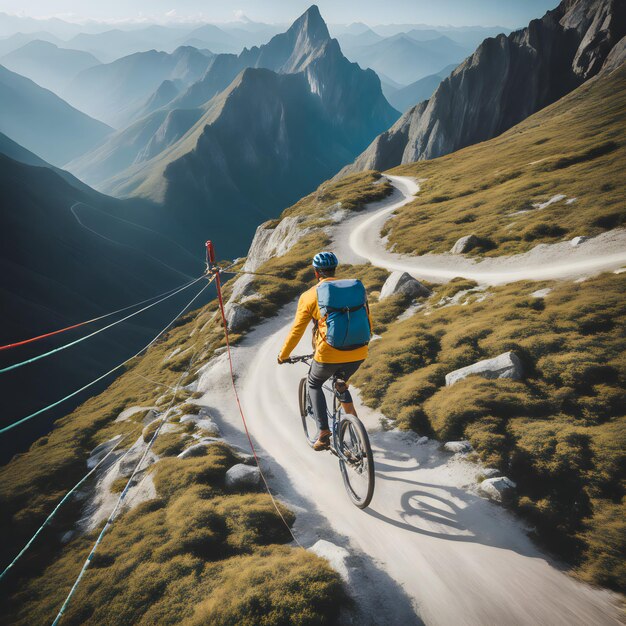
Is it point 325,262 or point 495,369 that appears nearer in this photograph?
point 325,262

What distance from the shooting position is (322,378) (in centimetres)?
824

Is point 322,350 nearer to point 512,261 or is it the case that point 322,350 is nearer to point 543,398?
point 543,398

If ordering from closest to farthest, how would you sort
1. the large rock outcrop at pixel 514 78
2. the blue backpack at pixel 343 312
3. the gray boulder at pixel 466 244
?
the blue backpack at pixel 343 312, the gray boulder at pixel 466 244, the large rock outcrop at pixel 514 78

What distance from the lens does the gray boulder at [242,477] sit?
388 inches

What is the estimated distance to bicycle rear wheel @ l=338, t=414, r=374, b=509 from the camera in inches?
284

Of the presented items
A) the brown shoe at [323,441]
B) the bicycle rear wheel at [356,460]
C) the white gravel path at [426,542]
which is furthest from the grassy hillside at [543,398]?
the brown shoe at [323,441]

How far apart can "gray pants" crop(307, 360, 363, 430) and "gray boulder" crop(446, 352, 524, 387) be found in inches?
240

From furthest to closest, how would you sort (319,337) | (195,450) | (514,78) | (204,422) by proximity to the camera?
(514,78), (204,422), (195,450), (319,337)

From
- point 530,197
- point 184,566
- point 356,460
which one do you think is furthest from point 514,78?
point 184,566

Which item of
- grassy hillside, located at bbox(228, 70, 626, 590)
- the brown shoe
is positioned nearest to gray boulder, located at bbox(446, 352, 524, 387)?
grassy hillside, located at bbox(228, 70, 626, 590)

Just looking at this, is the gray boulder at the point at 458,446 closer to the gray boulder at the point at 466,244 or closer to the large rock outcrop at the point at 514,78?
the gray boulder at the point at 466,244

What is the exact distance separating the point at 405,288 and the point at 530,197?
909 inches

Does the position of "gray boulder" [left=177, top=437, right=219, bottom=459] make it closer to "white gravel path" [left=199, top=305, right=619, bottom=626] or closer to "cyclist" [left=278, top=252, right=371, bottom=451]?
"white gravel path" [left=199, top=305, right=619, bottom=626]

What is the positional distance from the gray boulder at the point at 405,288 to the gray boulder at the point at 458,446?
1428cm
